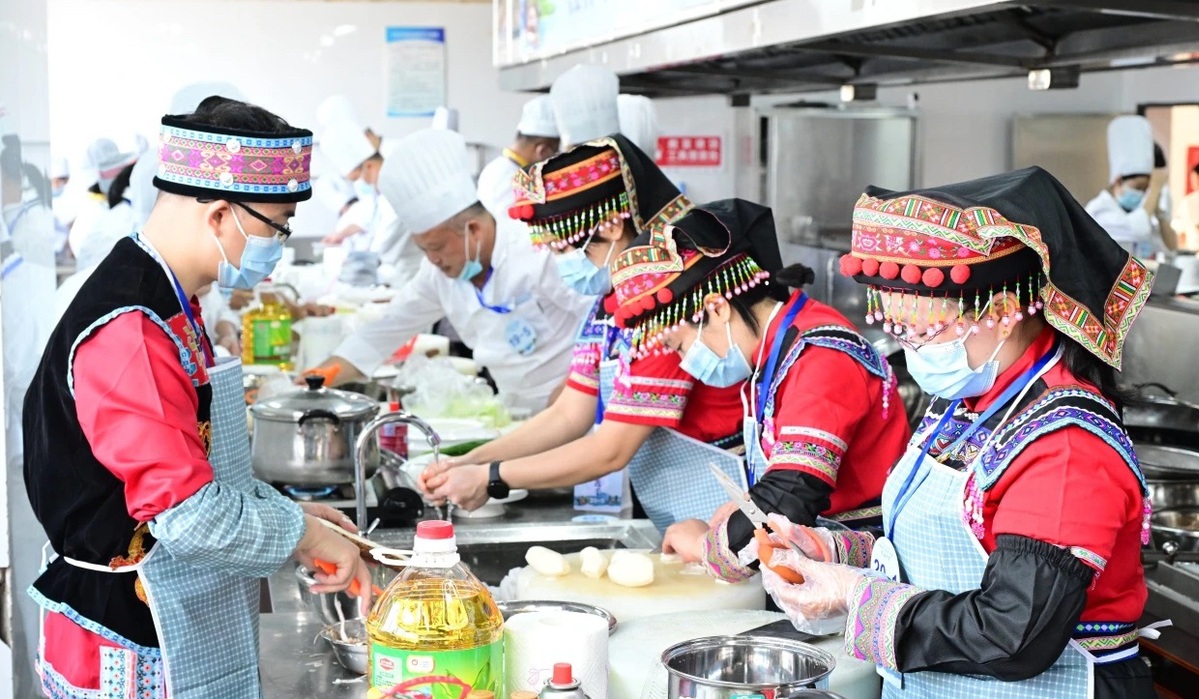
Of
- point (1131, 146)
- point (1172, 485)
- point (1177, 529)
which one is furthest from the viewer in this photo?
point (1131, 146)

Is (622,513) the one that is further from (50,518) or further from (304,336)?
(304,336)

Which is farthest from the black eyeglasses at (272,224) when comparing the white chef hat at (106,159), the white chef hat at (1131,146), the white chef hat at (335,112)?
the white chef hat at (1131,146)

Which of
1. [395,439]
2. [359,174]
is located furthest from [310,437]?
[359,174]

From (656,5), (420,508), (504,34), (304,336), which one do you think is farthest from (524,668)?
(504,34)

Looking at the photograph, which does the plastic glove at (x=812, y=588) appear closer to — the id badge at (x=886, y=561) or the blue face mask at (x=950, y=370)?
the id badge at (x=886, y=561)

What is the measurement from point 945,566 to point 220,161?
3.87 feet

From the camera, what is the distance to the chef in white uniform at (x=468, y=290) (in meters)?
4.23

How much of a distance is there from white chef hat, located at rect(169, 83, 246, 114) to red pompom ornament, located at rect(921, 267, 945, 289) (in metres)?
2.36

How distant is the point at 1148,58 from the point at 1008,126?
6476 millimetres

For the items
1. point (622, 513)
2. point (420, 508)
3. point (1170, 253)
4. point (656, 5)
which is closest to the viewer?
point (420, 508)

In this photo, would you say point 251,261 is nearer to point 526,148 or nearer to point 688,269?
point 688,269

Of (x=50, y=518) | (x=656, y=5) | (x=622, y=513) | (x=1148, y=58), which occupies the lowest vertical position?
(x=622, y=513)

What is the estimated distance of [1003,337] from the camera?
1.69 metres

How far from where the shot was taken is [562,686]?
146 centimetres
